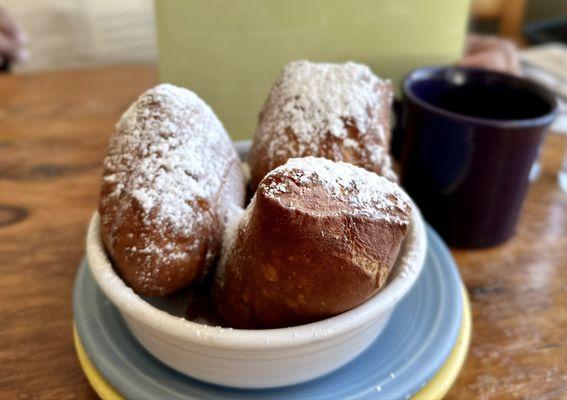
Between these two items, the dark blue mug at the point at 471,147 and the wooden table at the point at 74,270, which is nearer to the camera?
the wooden table at the point at 74,270

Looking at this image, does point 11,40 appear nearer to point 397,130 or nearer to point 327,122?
point 397,130

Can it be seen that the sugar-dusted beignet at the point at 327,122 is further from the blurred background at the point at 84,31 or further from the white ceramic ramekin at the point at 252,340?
the blurred background at the point at 84,31

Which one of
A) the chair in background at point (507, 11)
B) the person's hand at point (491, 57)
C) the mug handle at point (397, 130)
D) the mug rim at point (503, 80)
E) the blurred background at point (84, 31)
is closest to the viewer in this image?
the mug rim at point (503, 80)

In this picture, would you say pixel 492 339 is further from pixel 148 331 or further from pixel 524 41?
pixel 524 41

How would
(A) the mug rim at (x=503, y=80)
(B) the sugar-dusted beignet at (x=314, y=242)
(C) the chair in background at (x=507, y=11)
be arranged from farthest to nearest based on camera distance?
(C) the chair in background at (x=507, y=11), (A) the mug rim at (x=503, y=80), (B) the sugar-dusted beignet at (x=314, y=242)

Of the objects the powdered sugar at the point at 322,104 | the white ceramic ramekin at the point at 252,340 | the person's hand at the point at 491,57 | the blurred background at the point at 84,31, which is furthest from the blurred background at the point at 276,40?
the blurred background at the point at 84,31

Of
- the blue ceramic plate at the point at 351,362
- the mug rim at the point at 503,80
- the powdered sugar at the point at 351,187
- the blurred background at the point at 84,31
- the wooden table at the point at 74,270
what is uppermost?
the powdered sugar at the point at 351,187

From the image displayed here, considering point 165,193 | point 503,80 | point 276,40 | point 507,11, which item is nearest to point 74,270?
point 165,193

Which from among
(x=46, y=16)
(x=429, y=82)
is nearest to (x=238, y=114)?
(x=429, y=82)
